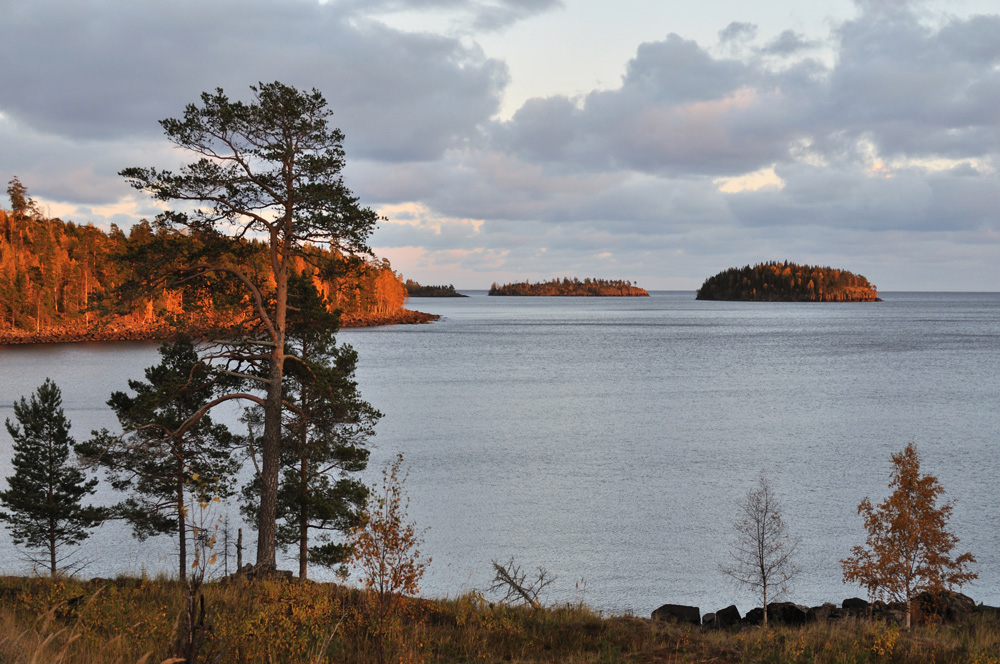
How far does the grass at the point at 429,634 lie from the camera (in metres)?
8.22

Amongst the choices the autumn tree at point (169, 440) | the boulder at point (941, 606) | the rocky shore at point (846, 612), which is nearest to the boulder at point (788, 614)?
the rocky shore at point (846, 612)

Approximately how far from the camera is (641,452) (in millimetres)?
41656

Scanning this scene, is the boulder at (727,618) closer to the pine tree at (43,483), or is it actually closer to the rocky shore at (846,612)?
the rocky shore at (846,612)

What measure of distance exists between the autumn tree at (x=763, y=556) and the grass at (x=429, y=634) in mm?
10375

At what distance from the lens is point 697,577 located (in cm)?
2445

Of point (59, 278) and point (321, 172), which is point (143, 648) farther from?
point (59, 278)

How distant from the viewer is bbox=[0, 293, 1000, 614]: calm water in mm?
25672

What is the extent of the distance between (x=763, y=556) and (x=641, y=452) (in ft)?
55.8

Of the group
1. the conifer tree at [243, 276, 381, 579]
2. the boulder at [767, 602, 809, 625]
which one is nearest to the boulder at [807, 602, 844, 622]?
the boulder at [767, 602, 809, 625]

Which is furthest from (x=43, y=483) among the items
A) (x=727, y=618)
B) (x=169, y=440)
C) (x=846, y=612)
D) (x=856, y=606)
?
(x=856, y=606)

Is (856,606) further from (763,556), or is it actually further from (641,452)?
(641,452)

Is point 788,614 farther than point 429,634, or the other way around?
point 788,614

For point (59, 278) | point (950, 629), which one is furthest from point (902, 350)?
point (59, 278)

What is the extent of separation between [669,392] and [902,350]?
62.1 m
